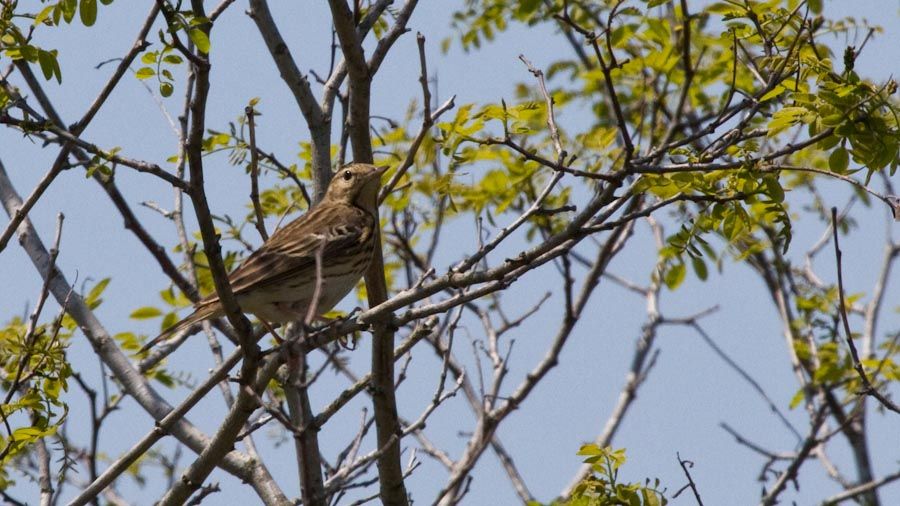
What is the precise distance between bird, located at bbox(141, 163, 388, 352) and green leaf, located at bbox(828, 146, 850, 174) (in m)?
3.11

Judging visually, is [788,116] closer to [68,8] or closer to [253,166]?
[253,166]

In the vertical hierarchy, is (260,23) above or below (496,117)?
above

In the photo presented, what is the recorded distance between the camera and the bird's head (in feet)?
28.9

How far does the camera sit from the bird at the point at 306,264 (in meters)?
8.33

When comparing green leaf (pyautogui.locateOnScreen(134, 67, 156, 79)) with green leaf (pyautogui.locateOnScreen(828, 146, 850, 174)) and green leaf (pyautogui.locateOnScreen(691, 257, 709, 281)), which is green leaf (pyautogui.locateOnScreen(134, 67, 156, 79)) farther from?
green leaf (pyautogui.locateOnScreen(691, 257, 709, 281))

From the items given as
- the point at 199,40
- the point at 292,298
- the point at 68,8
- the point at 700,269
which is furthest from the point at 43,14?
the point at 700,269

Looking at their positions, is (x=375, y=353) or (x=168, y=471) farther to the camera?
(x=168, y=471)

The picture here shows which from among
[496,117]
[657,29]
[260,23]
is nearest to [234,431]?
[496,117]

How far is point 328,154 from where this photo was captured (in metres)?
7.93

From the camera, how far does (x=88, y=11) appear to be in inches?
238

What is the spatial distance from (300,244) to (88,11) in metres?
3.01

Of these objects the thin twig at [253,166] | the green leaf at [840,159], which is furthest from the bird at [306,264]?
the green leaf at [840,159]

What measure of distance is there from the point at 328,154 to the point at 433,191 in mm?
2165

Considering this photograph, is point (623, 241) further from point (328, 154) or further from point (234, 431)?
point (234, 431)
